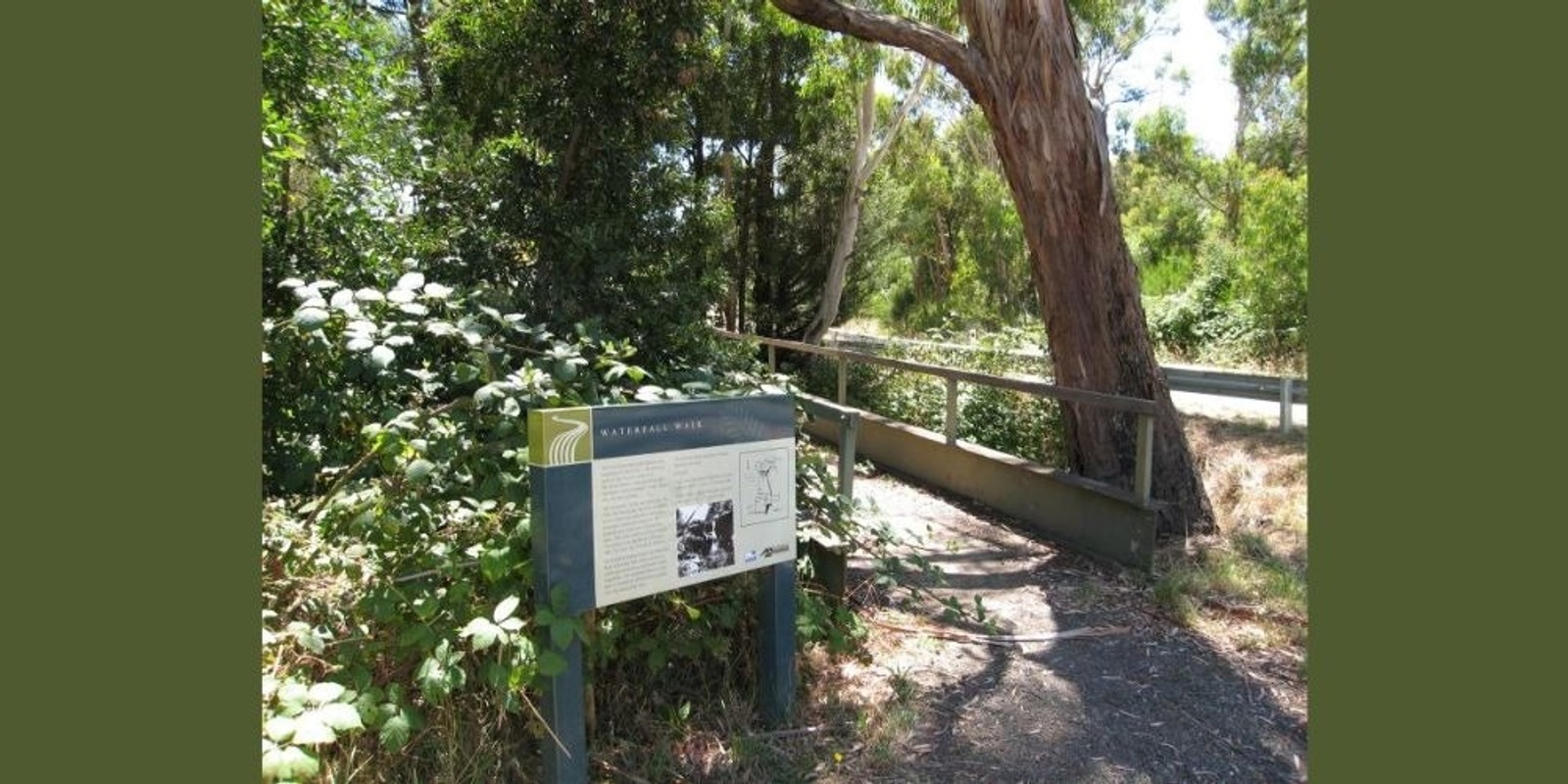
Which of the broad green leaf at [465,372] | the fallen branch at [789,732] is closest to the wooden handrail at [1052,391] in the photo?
the fallen branch at [789,732]

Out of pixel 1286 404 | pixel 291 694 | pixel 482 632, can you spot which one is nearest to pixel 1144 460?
pixel 482 632

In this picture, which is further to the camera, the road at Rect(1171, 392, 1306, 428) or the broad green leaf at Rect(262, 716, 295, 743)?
the road at Rect(1171, 392, 1306, 428)

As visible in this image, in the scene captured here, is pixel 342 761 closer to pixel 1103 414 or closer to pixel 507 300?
pixel 507 300

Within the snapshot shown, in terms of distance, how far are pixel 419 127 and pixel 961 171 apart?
28.0m

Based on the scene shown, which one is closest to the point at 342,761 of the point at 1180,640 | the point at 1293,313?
the point at 1180,640

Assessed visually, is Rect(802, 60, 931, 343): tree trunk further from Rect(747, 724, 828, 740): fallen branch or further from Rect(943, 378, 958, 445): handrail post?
Rect(747, 724, 828, 740): fallen branch

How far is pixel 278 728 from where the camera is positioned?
2.35m

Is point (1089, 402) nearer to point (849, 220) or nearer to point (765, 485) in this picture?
point (765, 485)

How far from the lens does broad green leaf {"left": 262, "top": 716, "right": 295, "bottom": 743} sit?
7.67 feet

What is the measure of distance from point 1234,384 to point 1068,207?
29.7 ft

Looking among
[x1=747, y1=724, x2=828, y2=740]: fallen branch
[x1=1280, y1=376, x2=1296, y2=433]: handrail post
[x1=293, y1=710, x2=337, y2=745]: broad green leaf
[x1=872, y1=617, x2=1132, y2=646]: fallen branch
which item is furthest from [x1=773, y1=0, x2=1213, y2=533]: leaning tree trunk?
[x1=293, y1=710, x2=337, y2=745]: broad green leaf

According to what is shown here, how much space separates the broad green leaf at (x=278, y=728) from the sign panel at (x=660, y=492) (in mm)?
864

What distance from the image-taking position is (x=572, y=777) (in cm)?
308

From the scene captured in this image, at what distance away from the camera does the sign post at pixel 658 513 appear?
3.03m
